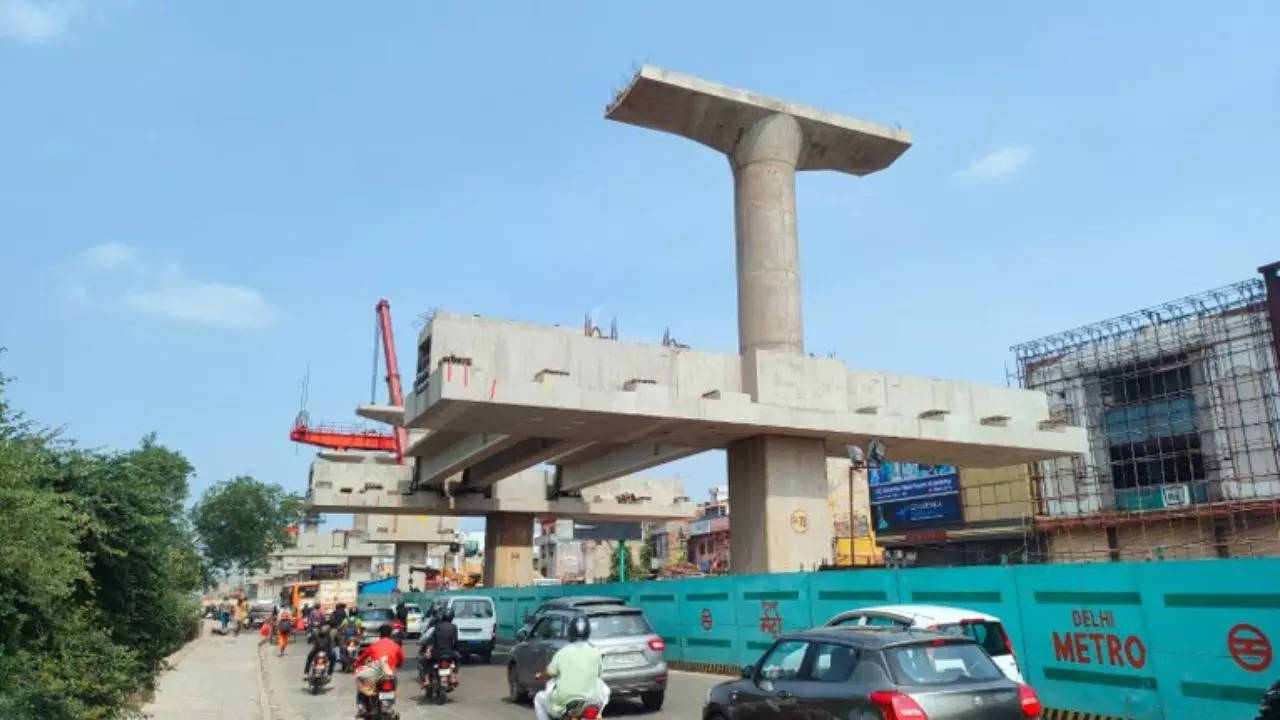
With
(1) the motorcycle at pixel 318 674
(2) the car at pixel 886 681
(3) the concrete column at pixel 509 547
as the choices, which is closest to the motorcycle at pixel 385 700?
(2) the car at pixel 886 681

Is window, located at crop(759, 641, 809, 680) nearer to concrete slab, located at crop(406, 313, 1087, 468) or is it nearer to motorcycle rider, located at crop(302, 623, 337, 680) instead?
concrete slab, located at crop(406, 313, 1087, 468)

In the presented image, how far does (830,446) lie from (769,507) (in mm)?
4016

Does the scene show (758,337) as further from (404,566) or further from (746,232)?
(404,566)

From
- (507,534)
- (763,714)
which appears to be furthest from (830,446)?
(507,534)

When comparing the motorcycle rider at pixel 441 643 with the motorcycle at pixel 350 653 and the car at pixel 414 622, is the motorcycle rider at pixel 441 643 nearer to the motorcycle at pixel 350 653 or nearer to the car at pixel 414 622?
the motorcycle at pixel 350 653

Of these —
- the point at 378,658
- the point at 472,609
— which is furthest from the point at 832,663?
the point at 472,609

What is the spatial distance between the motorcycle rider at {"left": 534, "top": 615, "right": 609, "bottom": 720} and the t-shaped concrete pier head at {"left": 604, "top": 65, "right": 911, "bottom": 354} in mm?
16877

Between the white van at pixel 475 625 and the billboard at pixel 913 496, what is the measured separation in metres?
30.4

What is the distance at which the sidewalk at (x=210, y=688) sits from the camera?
1675 centimetres

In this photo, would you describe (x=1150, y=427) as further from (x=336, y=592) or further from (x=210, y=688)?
(x=336, y=592)

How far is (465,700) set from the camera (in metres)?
17.9

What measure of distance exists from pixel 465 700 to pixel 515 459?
20366 mm

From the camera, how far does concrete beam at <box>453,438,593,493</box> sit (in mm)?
33562

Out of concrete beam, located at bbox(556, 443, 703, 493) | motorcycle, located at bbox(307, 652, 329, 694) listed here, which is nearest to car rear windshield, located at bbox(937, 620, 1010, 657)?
motorcycle, located at bbox(307, 652, 329, 694)
